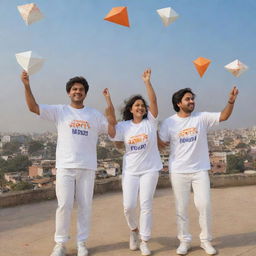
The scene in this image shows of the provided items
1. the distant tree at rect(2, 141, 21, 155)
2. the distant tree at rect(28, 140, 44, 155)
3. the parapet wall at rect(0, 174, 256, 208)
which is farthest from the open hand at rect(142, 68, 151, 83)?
the distant tree at rect(2, 141, 21, 155)

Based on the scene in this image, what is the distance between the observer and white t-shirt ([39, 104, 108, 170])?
3.33 meters

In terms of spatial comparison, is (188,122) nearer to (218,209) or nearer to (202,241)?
(202,241)

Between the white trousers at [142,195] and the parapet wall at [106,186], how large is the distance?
3086 millimetres

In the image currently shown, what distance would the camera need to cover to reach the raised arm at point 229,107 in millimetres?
3520

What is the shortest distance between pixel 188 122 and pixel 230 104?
1.47 ft

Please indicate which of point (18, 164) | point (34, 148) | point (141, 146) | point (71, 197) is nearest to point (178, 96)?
point (141, 146)

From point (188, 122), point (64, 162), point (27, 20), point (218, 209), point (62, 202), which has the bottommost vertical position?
point (218, 209)

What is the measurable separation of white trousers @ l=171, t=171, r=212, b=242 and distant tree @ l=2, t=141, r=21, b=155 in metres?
16.1

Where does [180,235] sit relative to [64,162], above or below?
below

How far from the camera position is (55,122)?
11.4 ft

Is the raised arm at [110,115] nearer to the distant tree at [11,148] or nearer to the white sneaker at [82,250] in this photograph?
the white sneaker at [82,250]

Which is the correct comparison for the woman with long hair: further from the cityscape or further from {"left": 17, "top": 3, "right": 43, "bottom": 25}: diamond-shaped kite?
the cityscape

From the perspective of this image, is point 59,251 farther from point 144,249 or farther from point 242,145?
point 242,145

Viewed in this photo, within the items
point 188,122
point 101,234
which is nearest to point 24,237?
point 101,234
